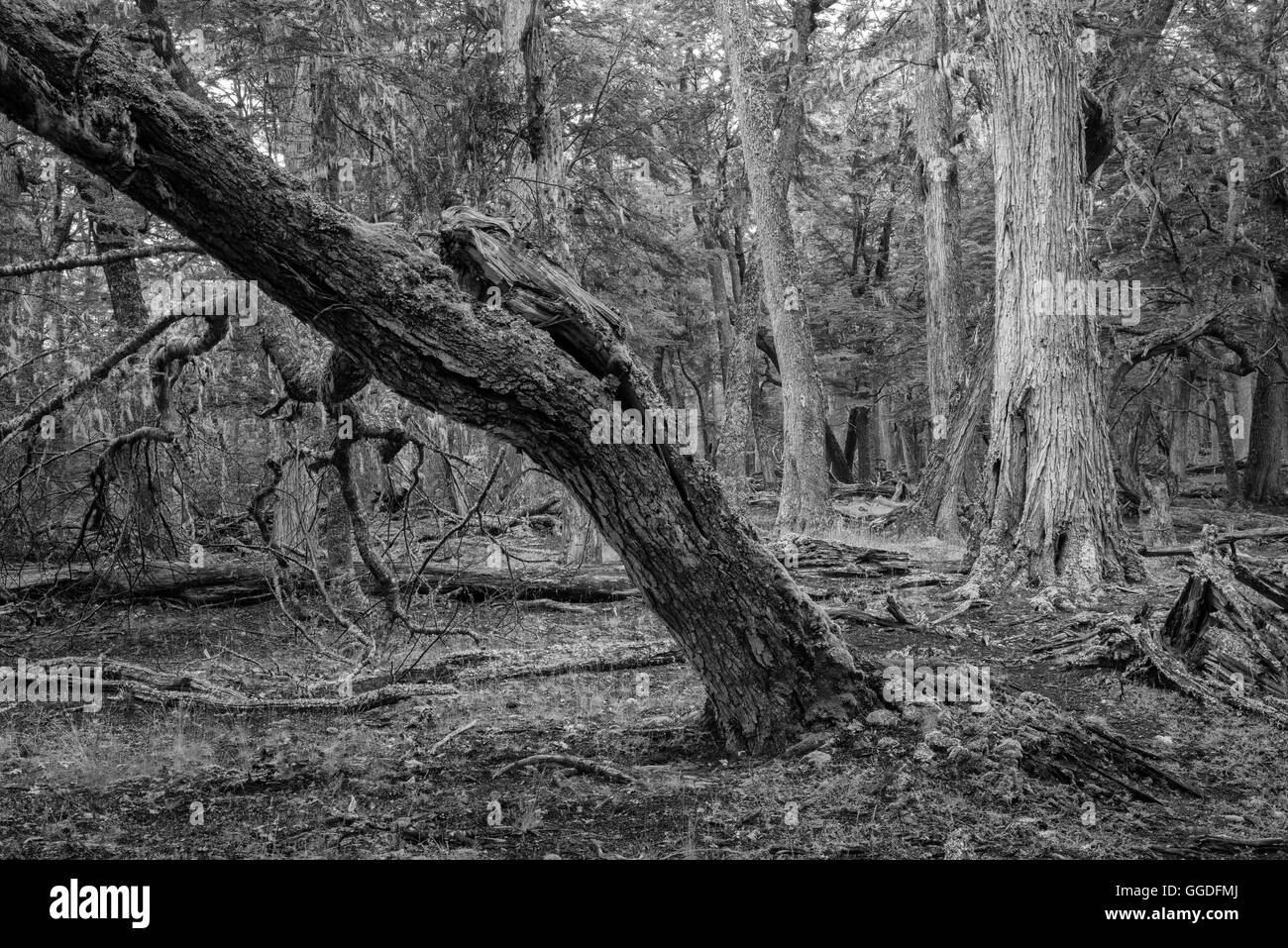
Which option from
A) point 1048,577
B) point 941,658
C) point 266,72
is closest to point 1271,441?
point 1048,577

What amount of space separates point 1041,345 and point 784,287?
252 inches

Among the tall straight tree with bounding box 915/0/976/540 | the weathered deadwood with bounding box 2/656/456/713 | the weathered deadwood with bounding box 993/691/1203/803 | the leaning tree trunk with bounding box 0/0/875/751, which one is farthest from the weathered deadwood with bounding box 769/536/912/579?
the weathered deadwood with bounding box 993/691/1203/803

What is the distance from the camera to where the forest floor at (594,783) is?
170 inches

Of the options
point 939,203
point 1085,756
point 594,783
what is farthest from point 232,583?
point 939,203

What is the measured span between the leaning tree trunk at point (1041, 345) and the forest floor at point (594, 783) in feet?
6.89

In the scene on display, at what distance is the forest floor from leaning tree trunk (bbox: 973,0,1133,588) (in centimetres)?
210

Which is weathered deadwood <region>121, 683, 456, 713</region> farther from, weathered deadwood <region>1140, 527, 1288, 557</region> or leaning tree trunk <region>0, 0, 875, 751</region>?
weathered deadwood <region>1140, 527, 1288, 557</region>

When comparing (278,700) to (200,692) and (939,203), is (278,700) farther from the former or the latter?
(939,203)

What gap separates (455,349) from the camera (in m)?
4.82

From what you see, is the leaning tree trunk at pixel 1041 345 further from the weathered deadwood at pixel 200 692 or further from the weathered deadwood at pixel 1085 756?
the weathered deadwood at pixel 200 692

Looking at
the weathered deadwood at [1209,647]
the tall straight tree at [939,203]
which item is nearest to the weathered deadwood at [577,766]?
the weathered deadwood at [1209,647]

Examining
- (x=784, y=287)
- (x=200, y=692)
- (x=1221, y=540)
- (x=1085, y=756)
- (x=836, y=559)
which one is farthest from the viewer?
(x=784, y=287)

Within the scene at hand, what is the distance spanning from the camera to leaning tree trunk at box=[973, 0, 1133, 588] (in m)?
9.72

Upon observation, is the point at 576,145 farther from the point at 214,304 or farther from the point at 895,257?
the point at 895,257
